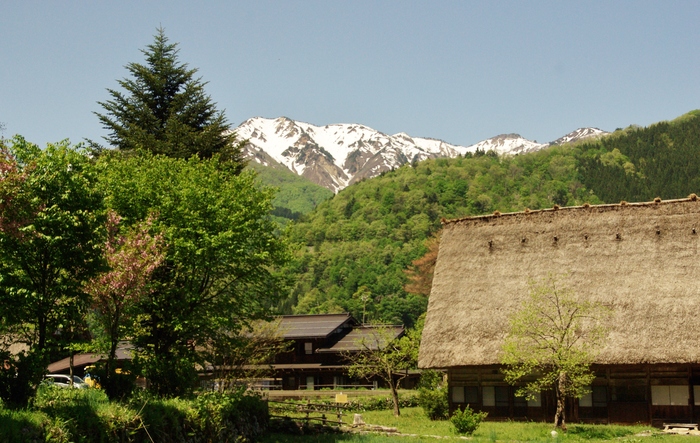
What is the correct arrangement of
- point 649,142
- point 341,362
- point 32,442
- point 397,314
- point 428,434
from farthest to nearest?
1. point 649,142
2. point 397,314
3. point 341,362
4. point 428,434
5. point 32,442

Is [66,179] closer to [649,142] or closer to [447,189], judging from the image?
[447,189]

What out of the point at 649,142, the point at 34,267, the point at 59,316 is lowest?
the point at 59,316

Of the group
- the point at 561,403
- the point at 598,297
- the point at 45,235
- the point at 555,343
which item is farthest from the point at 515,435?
the point at 45,235

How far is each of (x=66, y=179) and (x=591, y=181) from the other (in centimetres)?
14043

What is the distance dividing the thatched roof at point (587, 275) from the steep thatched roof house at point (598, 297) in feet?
0.16

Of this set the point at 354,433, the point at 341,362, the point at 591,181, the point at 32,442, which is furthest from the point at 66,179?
the point at 591,181

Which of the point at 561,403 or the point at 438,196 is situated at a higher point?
the point at 438,196

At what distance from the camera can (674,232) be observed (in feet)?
118

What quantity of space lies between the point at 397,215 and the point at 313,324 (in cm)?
8112

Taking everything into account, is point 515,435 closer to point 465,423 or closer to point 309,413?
point 465,423

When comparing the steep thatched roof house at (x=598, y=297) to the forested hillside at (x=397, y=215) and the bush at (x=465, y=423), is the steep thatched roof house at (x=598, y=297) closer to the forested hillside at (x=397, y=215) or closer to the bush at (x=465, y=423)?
the bush at (x=465, y=423)

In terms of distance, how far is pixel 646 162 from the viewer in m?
155

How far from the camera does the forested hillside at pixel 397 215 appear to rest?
118562 millimetres

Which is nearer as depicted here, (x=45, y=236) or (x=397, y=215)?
(x=45, y=236)
